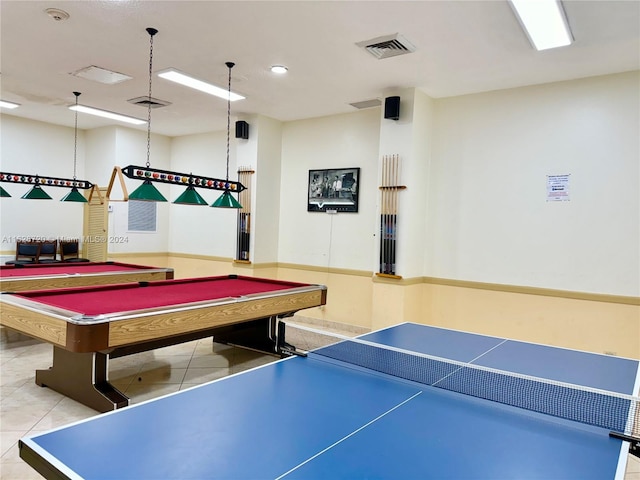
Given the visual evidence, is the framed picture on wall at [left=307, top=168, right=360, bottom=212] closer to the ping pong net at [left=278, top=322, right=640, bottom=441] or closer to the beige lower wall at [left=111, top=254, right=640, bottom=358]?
the beige lower wall at [left=111, top=254, right=640, bottom=358]

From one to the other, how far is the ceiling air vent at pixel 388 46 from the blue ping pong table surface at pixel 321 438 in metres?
2.89

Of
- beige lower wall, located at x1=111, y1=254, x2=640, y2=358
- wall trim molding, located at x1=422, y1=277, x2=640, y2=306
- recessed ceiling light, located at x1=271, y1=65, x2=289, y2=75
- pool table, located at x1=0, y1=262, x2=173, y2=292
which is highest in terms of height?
recessed ceiling light, located at x1=271, y1=65, x2=289, y2=75

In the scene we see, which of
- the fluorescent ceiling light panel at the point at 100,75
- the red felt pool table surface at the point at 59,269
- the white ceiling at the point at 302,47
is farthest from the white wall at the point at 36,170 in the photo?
the fluorescent ceiling light panel at the point at 100,75

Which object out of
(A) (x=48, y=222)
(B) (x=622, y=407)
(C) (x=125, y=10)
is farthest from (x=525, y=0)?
(A) (x=48, y=222)

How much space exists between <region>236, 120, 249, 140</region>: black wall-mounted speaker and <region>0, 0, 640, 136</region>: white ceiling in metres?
0.70

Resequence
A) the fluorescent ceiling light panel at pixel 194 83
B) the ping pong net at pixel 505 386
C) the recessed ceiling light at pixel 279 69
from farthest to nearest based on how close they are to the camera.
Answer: the fluorescent ceiling light panel at pixel 194 83 < the recessed ceiling light at pixel 279 69 < the ping pong net at pixel 505 386

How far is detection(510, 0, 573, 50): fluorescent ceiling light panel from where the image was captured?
3105 mm

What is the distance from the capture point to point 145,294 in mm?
3834

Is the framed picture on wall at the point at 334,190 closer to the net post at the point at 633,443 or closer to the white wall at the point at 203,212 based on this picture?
the white wall at the point at 203,212

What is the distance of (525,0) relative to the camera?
3.05 m

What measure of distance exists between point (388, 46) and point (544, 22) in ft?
4.02

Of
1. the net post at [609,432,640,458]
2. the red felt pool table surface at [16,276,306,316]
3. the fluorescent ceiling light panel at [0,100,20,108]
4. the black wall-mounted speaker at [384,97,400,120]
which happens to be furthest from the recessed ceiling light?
the fluorescent ceiling light panel at [0,100,20,108]

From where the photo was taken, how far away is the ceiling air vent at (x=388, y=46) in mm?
3718

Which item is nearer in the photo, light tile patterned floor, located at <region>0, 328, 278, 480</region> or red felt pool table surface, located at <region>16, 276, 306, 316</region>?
light tile patterned floor, located at <region>0, 328, 278, 480</region>
